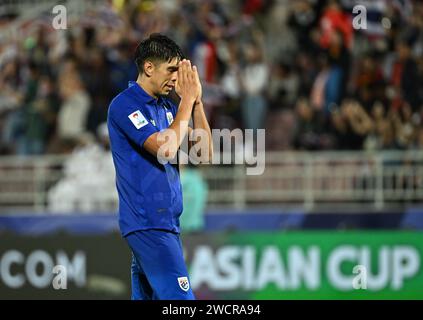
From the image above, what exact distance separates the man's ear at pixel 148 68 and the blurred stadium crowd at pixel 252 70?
25.6 ft

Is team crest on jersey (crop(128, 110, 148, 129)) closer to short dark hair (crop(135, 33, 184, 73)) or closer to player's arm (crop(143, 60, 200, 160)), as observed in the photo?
player's arm (crop(143, 60, 200, 160))

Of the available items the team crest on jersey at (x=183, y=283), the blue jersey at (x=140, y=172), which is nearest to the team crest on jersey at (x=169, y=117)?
the blue jersey at (x=140, y=172)

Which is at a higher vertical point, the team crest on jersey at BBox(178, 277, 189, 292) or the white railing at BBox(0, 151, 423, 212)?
the white railing at BBox(0, 151, 423, 212)

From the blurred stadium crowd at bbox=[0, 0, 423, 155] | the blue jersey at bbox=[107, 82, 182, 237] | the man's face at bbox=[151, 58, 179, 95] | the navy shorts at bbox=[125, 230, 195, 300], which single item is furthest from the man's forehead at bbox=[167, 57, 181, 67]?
the blurred stadium crowd at bbox=[0, 0, 423, 155]

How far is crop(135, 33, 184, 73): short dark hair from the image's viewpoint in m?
7.49

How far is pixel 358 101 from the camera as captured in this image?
15.4 meters

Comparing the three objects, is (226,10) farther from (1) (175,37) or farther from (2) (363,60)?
(2) (363,60)

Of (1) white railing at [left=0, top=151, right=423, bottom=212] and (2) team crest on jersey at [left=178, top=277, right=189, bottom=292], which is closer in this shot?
(2) team crest on jersey at [left=178, top=277, right=189, bottom=292]

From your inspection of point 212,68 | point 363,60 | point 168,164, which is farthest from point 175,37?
point 168,164

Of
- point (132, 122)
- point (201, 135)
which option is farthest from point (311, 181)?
point (132, 122)

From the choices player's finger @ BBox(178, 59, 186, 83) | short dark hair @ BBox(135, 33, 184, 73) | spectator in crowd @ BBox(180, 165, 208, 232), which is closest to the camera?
player's finger @ BBox(178, 59, 186, 83)

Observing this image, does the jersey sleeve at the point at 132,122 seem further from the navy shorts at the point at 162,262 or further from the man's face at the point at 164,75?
the navy shorts at the point at 162,262

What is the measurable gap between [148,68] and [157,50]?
0.14 m

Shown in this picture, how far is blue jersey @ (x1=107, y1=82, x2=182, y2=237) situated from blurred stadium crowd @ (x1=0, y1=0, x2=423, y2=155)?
780 centimetres
